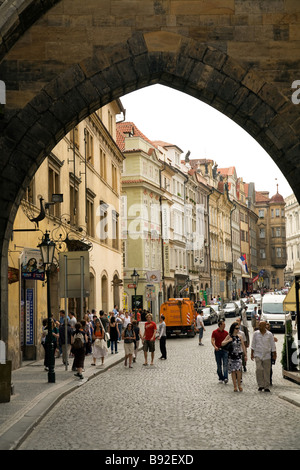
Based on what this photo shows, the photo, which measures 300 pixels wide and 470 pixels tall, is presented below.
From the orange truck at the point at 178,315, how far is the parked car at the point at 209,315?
Answer: 36.8ft

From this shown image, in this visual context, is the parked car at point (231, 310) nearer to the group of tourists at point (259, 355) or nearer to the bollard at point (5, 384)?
the group of tourists at point (259, 355)

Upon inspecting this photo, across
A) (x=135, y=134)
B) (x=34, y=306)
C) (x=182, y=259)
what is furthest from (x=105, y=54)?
(x=182, y=259)

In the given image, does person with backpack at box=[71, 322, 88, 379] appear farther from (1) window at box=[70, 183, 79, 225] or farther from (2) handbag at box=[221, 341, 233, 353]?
(1) window at box=[70, 183, 79, 225]

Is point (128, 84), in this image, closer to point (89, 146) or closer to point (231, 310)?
point (89, 146)

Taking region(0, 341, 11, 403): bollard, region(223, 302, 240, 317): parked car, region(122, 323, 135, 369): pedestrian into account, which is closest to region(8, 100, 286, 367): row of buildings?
region(122, 323, 135, 369): pedestrian

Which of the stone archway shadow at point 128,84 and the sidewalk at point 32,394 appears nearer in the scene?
the sidewalk at point 32,394

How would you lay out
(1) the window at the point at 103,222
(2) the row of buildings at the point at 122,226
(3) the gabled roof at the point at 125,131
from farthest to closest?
1. (3) the gabled roof at the point at 125,131
2. (1) the window at the point at 103,222
3. (2) the row of buildings at the point at 122,226

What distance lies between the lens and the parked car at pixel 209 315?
53.4m

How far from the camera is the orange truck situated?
40875 mm

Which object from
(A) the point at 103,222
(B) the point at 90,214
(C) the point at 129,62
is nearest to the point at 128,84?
(C) the point at 129,62

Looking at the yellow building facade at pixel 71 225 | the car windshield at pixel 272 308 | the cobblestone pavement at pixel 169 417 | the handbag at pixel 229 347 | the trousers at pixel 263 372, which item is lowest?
the cobblestone pavement at pixel 169 417

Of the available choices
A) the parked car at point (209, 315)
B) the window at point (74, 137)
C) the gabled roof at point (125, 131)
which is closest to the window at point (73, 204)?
the window at point (74, 137)

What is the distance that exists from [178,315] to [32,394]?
82.7 ft

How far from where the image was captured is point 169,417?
505 inches
